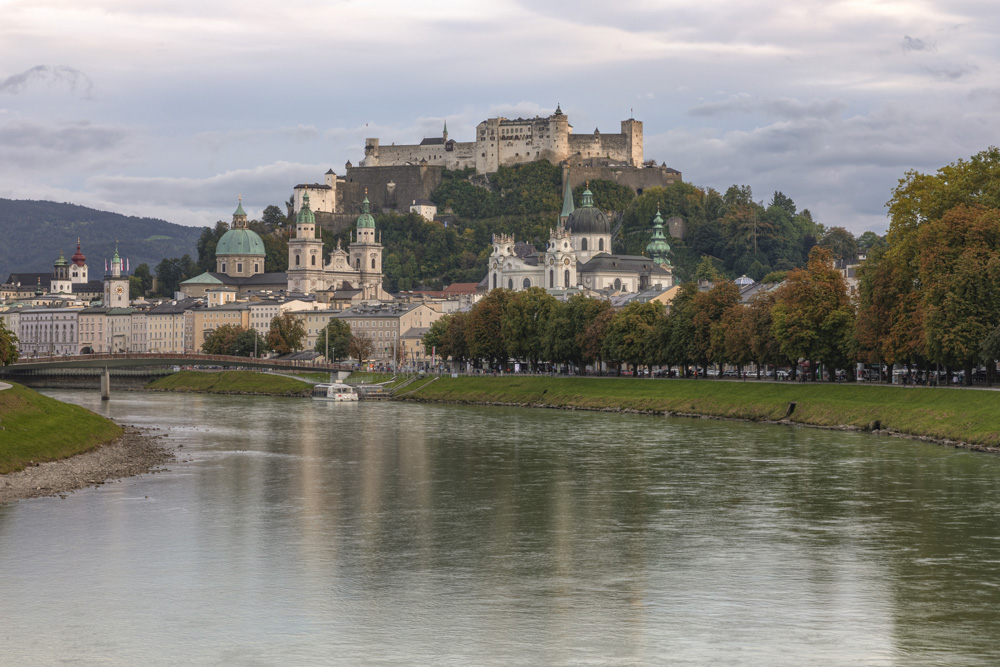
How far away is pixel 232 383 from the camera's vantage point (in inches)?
4648

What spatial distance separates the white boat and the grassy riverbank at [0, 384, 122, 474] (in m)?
41.6

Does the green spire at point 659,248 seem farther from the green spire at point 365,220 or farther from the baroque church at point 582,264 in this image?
the green spire at point 365,220

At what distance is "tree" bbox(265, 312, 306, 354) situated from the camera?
139m

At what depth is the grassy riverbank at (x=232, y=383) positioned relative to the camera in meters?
112

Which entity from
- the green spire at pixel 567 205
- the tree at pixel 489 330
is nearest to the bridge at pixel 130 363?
the tree at pixel 489 330

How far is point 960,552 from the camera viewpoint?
2862 cm

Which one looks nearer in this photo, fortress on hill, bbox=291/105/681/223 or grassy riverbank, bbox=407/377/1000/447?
grassy riverbank, bbox=407/377/1000/447

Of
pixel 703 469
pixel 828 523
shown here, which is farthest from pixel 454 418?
pixel 828 523

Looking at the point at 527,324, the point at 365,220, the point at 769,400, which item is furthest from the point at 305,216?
the point at 769,400

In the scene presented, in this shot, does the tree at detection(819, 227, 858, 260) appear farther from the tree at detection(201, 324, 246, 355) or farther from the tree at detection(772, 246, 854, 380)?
the tree at detection(772, 246, 854, 380)

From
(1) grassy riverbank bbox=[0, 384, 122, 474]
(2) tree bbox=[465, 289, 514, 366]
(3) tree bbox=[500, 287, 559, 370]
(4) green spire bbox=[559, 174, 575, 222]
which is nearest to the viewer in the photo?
(1) grassy riverbank bbox=[0, 384, 122, 474]

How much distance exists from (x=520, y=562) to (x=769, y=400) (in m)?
41.1

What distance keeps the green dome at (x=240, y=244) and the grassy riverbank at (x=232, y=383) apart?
228 ft

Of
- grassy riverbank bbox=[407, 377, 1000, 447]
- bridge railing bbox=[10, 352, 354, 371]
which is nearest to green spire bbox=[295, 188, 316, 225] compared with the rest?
bridge railing bbox=[10, 352, 354, 371]
